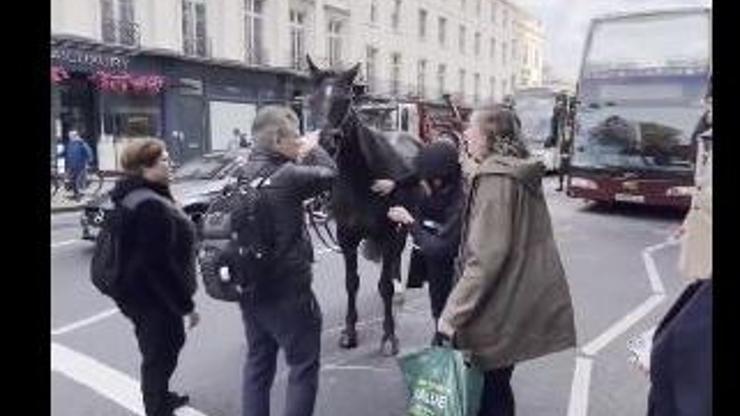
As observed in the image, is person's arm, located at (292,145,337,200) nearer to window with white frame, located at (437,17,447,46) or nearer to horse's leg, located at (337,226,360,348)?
horse's leg, located at (337,226,360,348)

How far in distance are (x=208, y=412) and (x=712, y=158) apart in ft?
12.9

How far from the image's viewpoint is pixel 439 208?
5.21 meters

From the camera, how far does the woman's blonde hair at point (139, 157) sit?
4.62 meters

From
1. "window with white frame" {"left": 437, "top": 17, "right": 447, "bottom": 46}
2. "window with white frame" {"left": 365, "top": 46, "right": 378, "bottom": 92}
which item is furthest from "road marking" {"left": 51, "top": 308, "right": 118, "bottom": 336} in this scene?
"window with white frame" {"left": 437, "top": 17, "right": 447, "bottom": 46}

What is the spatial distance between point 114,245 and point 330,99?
205 centimetres

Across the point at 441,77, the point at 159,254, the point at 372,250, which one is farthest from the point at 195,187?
the point at 441,77

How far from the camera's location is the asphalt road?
5.32 metres

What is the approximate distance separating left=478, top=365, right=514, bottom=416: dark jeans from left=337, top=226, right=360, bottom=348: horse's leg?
2.60 meters

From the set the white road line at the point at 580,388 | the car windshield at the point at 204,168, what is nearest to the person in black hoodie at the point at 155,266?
the white road line at the point at 580,388

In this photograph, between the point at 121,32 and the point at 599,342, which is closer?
the point at 599,342

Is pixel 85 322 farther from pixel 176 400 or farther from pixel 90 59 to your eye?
pixel 90 59

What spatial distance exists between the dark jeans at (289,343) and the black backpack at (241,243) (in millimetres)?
136

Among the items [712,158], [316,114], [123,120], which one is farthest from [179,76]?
[712,158]
